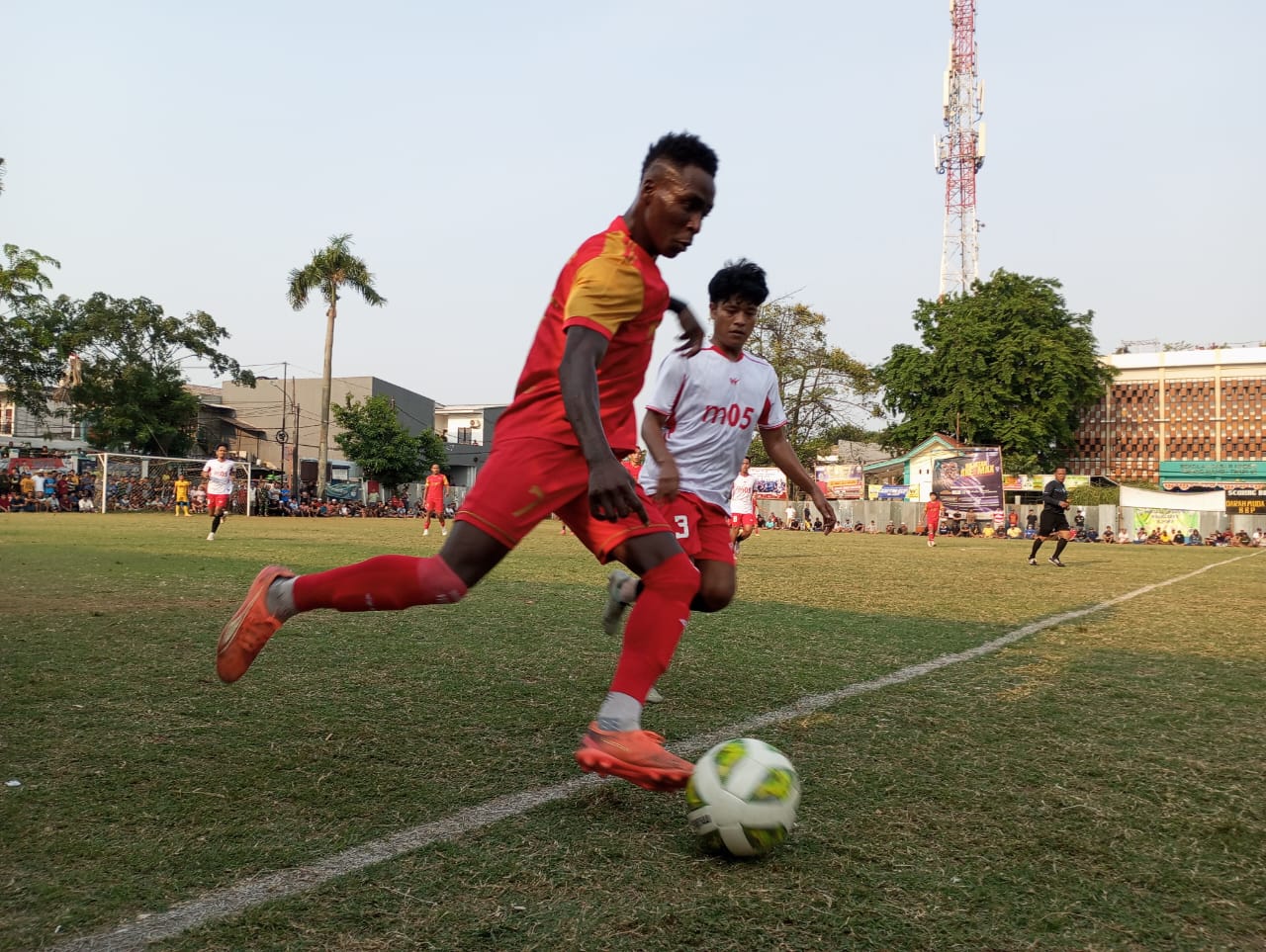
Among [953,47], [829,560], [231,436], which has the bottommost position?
[829,560]

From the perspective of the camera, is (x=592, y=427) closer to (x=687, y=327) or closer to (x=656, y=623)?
(x=656, y=623)

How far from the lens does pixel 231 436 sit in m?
60.7

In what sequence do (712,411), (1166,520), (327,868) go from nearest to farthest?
(327,868) → (712,411) → (1166,520)

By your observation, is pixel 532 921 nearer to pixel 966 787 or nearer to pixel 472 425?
pixel 966 787

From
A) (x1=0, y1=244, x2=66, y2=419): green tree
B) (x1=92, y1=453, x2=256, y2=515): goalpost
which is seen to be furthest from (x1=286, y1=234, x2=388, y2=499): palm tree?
(x1=0, y1=244, x2=66, y2=419): green tree

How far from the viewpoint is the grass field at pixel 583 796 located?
2.03 meters

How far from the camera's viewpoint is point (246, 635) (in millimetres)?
3172

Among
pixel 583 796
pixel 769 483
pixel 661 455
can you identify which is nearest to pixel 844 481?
pixel 769 483

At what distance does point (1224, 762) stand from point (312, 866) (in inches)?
124

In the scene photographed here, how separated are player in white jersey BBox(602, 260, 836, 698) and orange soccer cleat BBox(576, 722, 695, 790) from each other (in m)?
1.65

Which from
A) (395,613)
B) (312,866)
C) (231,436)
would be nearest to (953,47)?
(231,436)

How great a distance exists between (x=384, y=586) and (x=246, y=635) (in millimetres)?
606

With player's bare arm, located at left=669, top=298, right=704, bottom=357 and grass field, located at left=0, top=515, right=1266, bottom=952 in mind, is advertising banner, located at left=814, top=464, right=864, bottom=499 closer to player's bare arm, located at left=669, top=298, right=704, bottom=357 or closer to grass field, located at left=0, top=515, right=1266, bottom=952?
grass field, located at left=0, top=515, right=1266, bottom=952

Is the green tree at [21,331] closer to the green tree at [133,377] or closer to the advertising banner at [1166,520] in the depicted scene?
the green tree at [133,377]
